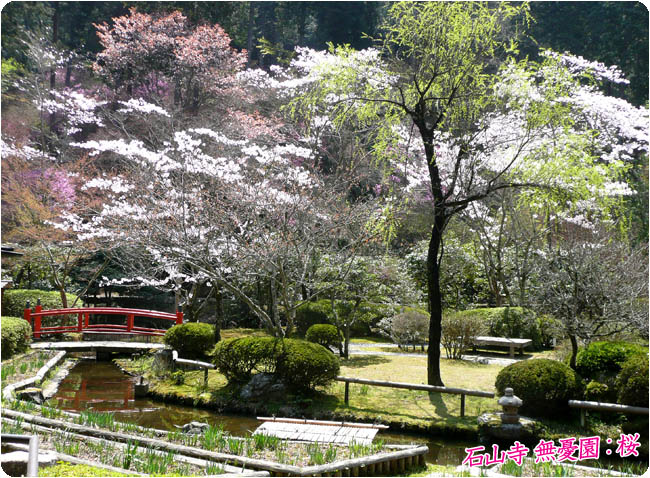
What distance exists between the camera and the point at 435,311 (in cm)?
1026

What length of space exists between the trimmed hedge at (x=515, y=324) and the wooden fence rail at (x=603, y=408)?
254 inches

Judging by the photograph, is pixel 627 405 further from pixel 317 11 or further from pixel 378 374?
pixel 317 11

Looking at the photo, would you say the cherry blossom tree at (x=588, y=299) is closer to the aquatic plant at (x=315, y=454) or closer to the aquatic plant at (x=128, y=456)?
the aquatic plant at (x=315, y=454)

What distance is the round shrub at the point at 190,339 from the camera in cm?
1261

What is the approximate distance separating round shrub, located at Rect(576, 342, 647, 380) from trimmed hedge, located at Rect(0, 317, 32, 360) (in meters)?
11.1

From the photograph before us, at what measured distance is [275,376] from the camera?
33.0 feet

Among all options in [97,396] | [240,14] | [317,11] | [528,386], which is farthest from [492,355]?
[240,14]

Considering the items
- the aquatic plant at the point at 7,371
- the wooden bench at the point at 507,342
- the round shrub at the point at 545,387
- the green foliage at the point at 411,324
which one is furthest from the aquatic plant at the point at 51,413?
the wooden bench at the point at 507,342

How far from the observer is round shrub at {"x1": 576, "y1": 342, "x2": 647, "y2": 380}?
8.98 m

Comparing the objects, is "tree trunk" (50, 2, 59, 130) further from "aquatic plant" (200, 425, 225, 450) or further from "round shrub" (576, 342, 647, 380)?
"round shrub" (576, 342, 647, 380)

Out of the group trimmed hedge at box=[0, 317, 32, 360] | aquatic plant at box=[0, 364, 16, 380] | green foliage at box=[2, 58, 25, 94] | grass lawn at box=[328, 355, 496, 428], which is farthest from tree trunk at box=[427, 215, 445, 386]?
green foliage at box=[2, 58, 25, 94]

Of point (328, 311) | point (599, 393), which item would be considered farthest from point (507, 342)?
point (599, 393)

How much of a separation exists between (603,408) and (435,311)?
121 inches

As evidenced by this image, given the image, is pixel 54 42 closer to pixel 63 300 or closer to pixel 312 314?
pixel 63 300
